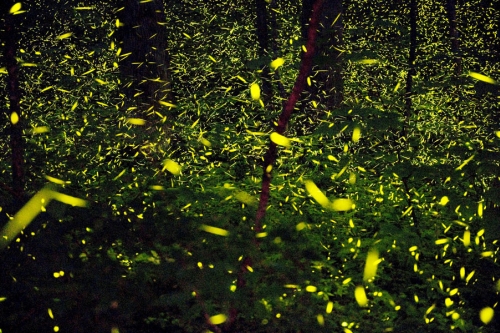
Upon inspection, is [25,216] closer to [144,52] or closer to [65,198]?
[65,198]

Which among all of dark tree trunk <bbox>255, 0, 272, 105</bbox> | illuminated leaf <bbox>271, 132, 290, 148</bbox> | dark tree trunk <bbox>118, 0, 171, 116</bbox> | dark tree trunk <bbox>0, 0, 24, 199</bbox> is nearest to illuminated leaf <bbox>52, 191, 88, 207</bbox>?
illuminated leaf <bbox>271, 132, 290, 148</bbox>

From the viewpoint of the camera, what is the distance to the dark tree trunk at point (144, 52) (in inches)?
287

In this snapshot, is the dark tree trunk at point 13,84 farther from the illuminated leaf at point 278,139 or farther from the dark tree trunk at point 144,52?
the dark tree trunk at point 144,52

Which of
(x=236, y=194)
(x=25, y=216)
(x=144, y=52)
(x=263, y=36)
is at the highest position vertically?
(x=25, y=216)

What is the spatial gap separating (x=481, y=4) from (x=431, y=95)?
30.3 ft

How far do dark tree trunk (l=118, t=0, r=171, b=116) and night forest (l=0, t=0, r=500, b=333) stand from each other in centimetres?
3

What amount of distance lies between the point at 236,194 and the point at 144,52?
2964 mm

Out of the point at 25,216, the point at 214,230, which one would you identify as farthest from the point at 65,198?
the point at 214,230

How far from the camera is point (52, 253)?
2.53 metres

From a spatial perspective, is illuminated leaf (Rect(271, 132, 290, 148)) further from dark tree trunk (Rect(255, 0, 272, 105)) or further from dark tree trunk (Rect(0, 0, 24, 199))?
dark tree trunk (Rect(255, 0, 272, 105))

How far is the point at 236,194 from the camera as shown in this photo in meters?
5.60

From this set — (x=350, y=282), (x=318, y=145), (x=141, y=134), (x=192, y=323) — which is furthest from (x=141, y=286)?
(x=318, y=145)

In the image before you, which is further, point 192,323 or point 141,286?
point 192,323

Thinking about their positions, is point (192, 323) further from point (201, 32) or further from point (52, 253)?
point (201, 32)
